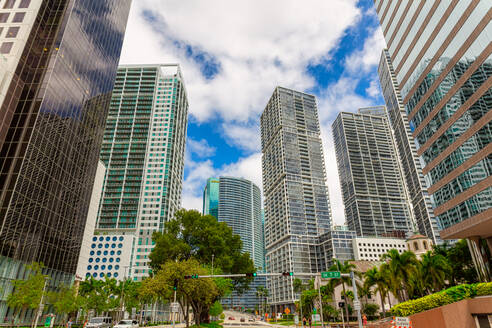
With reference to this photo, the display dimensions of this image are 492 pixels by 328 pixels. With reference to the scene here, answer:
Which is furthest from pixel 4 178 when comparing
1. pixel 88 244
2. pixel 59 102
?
pixel 88 244

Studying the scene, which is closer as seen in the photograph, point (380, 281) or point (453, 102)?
point (453, 102)

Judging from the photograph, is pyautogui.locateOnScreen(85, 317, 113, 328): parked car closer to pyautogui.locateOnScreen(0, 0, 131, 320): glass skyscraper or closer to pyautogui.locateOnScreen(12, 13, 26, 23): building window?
pyautogui.locateOnScreen(0, 0, 131, 320): glass skyscraper

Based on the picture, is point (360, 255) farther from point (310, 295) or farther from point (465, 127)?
point (465, 127)

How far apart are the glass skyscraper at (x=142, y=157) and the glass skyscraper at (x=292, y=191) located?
181 ft

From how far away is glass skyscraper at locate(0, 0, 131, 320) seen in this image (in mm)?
47344

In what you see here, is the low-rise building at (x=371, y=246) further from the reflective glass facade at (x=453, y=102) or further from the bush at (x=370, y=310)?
the reflective glass facade at (x=453, y=102)

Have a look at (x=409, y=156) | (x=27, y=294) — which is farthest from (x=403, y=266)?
(x=409, y=156)

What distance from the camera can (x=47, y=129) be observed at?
176ft

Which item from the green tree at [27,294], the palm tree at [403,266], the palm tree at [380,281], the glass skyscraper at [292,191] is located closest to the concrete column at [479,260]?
the palm tree at [403,266]

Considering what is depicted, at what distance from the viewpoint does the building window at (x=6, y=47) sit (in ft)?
171

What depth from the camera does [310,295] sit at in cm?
7669

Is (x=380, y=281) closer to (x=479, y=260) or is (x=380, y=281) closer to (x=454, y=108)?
Answer: (x=479, y=260)

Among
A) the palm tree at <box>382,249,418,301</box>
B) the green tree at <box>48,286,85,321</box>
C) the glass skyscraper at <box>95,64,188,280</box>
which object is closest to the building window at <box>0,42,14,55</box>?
the green tree at <box>48,286,85,321</box>

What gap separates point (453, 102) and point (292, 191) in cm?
12896
